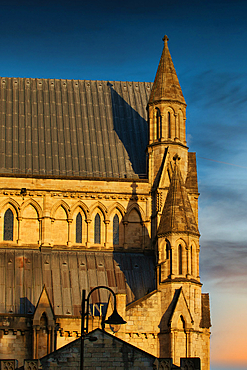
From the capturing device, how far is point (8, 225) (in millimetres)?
52906

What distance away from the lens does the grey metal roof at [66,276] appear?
48656 millimetres

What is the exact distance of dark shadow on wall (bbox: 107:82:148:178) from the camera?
56375mm

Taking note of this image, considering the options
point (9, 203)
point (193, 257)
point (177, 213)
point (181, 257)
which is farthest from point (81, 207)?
point (193, 257)

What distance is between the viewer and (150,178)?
54531 millimetres

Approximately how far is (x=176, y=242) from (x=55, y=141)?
480 inches

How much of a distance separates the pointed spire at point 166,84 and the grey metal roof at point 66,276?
1064 centimetres

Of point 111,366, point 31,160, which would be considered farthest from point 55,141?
point 111,366

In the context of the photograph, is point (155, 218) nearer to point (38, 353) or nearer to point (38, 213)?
point (38, 213)

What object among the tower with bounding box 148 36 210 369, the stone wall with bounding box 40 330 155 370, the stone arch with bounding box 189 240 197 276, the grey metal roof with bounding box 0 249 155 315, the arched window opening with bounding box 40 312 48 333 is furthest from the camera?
the stone arch with bounding box 189 240 197 276

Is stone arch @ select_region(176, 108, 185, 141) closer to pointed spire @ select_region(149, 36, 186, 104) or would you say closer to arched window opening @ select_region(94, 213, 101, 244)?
pointed spire @ select_region(149, 36, 186, 104)

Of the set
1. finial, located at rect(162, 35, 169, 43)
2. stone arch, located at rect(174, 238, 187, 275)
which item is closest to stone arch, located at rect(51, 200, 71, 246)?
stone arch, located at rect(174, 238, 187, 275)

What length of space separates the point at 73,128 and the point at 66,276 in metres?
11.6

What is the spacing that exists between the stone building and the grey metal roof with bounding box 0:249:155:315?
7 centimetres

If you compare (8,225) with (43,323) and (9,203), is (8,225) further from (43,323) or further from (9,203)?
(43,323)
